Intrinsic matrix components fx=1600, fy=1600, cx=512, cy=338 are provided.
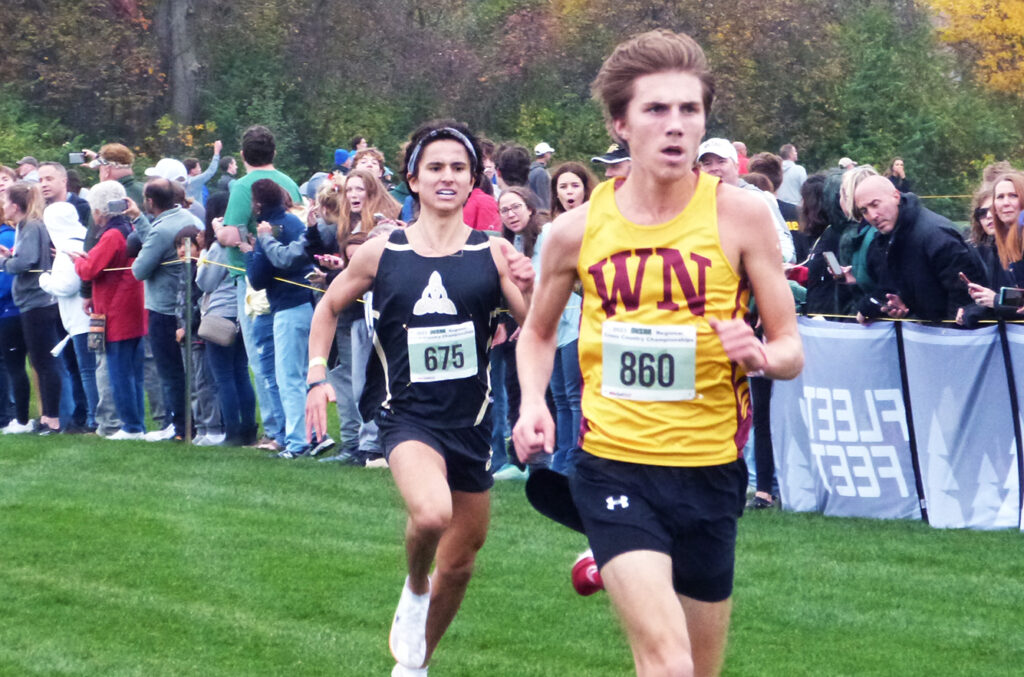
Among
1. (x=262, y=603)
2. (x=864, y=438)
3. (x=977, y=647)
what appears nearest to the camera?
(x=977, y=647)

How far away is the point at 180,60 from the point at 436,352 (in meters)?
34.3

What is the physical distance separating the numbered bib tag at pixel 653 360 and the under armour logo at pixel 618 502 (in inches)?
11.3

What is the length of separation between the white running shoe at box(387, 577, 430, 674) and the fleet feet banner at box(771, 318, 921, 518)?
4195 mm

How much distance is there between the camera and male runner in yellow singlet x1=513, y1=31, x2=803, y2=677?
4.49m

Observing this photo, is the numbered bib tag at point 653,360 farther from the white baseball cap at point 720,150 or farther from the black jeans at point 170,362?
the black jeans at point 170,362

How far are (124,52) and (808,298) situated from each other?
102 ft

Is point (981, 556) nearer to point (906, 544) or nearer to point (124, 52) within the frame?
point (906, 544)

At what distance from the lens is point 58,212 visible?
14.2 m

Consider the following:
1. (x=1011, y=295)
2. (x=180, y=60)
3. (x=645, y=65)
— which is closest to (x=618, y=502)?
(x=645, y=65)

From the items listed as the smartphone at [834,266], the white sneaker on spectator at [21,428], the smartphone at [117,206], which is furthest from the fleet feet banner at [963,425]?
the white sneaker on spectator at [21,428]

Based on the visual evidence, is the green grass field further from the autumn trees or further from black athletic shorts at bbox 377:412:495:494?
the autumn trees

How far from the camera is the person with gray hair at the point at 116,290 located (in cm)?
1347

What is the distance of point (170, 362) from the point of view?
44.7 feet

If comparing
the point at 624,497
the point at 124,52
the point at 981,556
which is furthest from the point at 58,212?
the point at 124,52
